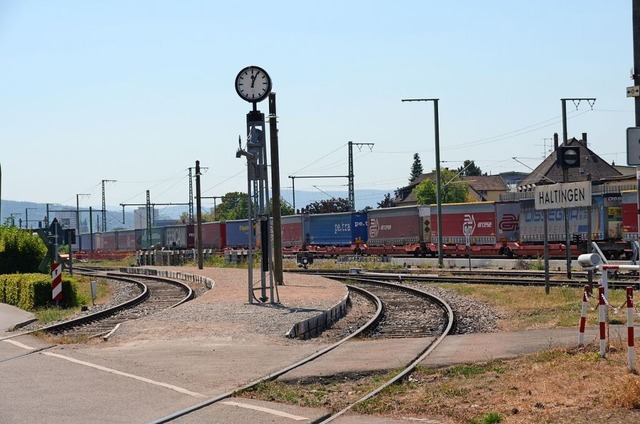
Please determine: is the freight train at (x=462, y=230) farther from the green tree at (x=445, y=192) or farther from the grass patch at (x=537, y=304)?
the green tree at (x=445, y=192)

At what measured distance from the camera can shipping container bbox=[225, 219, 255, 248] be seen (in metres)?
79.1

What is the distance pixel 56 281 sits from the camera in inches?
1076

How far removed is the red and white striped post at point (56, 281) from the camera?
2685cm

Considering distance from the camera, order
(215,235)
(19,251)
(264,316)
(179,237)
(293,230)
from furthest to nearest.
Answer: (179,237) → (215,235) → (293,230) → (19,251) → (264,316)

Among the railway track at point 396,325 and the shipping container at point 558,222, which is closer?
the railway track at point 396,325

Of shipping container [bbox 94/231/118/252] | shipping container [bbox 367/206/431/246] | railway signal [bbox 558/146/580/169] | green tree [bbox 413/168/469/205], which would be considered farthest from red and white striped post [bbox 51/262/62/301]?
green tree [bbox 413/168/469/205]

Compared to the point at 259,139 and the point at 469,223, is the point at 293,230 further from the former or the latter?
the point at 259,139

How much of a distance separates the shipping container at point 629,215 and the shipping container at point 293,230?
112ft

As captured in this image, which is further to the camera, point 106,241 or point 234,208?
point 234,208

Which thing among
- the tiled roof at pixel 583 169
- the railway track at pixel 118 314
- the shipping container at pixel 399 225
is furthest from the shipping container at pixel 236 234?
the railway track at pixel 118 314

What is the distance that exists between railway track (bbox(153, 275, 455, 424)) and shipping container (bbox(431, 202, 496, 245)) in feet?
66.0

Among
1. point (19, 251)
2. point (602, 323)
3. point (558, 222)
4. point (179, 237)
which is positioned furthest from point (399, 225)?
point (602, 323)

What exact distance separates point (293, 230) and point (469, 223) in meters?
23.6

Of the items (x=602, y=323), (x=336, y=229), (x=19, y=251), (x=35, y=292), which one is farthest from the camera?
(x=336, y=229)
